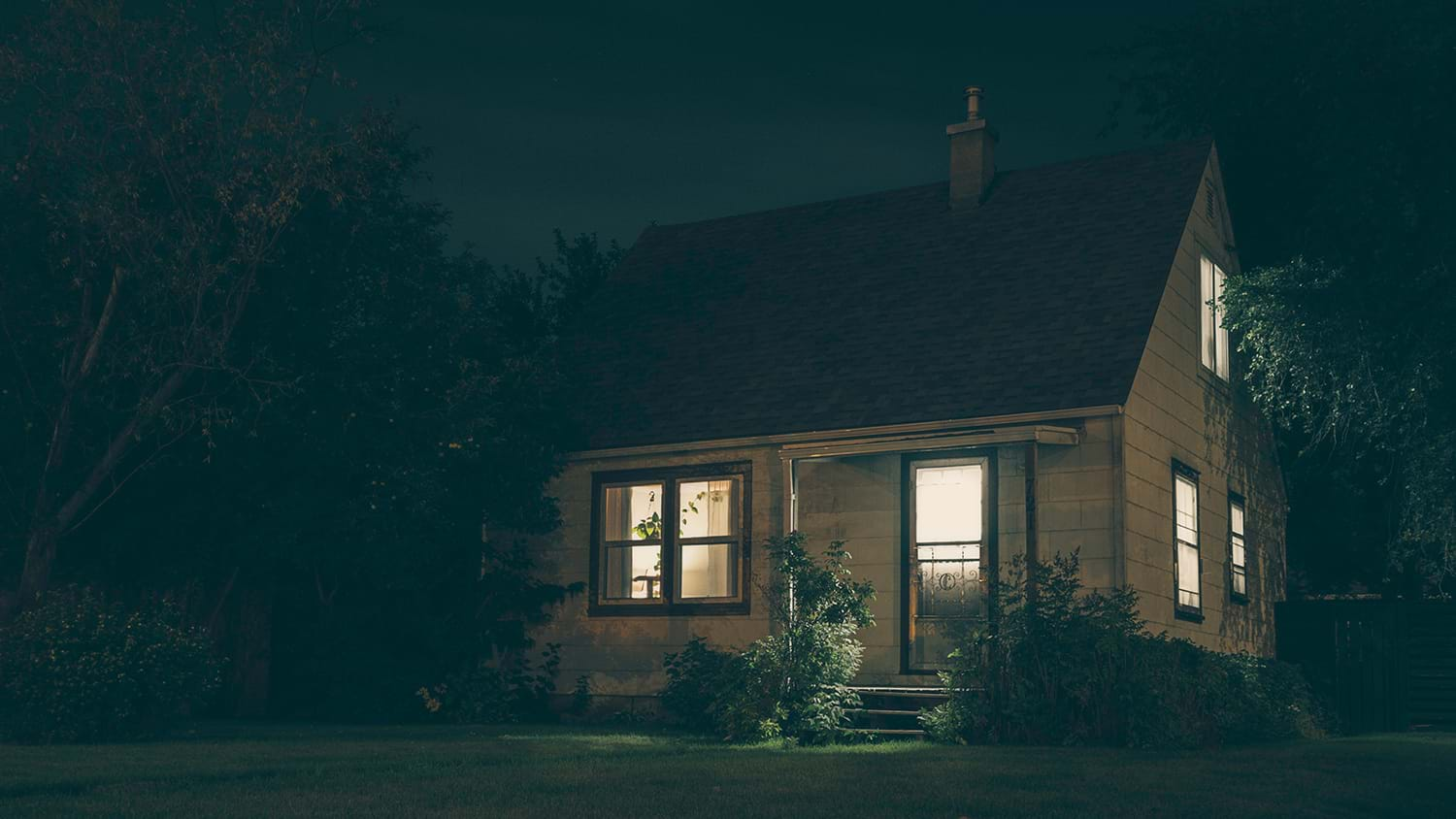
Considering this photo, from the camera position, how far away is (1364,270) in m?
19.4

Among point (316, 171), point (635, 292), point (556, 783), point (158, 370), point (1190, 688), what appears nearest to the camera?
point (556, 783)

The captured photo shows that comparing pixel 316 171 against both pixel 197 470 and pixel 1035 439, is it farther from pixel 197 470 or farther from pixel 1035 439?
pixel 1035 439

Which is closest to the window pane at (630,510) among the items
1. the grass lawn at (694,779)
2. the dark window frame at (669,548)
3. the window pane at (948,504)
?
the dark window frame at (669,548)

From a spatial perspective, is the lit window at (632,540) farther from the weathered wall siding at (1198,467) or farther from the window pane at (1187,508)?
the window pane at (1187,508)

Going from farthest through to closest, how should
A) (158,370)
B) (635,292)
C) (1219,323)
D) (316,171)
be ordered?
1. (635,292)
2. (1219,323)
3. (316,171)
4. (158,370)

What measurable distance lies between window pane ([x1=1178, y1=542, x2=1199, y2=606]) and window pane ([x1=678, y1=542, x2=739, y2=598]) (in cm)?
556

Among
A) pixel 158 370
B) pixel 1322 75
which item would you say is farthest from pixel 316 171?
pixel 1322 75

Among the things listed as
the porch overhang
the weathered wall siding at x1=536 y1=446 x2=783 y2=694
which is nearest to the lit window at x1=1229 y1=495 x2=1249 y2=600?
the porch overhang

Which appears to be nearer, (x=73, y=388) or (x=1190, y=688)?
(x=1190, y=688)

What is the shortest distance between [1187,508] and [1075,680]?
5.02 meters

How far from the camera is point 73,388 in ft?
50.3

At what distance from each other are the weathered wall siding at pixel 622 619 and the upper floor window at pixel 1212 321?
20.2ft

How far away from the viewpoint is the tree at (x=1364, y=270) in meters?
18.6

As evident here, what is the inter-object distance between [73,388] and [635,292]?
8992mm
